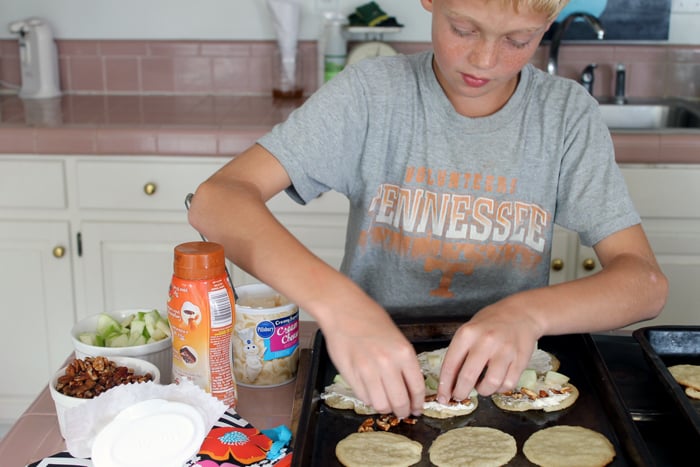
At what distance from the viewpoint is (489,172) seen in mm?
1245

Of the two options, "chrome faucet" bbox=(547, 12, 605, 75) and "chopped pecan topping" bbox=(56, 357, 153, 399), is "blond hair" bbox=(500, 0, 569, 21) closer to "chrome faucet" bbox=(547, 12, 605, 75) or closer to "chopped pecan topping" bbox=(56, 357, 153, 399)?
"chopped pecan topping" bbox=(56, 357, 153, 399)

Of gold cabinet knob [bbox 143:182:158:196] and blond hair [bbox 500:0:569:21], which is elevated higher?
blond hair [bbox 500:0:569:21]

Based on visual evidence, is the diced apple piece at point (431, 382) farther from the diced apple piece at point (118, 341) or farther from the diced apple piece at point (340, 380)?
the diced apple piece at point (118, 341)

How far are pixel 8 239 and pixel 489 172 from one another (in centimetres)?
145

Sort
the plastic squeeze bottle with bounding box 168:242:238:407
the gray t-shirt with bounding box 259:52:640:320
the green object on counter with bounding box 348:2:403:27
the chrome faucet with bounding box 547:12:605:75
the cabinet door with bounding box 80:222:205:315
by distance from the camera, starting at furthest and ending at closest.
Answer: the green object on counter with bounding box 348:2:403:27
the chrome faucet with bounding box 547:12:605:75
the cabinet door with bounding box 80:222:205:315
the gray t-shirt with bounding box 259:52:640:320
the plastic squeeze bottle with bounding box 168:242:238:407

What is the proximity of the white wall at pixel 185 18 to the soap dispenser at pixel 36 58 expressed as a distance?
6 centimetres

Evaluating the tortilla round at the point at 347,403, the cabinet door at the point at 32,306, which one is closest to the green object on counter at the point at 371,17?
the cabinet door at the point at 32,306

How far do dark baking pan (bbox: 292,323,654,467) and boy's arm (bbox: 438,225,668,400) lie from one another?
55mm

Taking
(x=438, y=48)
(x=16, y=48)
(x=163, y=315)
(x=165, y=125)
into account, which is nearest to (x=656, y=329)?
(x=438, y=48)

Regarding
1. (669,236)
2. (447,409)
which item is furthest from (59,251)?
(669,236)

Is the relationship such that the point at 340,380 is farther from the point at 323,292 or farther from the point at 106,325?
the point at 106,325

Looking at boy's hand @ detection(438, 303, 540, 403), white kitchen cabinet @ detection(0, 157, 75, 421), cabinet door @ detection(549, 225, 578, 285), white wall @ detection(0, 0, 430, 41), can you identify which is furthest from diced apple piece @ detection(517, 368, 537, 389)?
white wall @ detection(0, 0, 430, 41)

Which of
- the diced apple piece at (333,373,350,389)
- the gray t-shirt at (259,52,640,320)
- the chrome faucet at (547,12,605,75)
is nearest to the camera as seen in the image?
the diced apple piece at (333,373,350,389)

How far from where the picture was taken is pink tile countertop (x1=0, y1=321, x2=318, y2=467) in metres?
0.91
